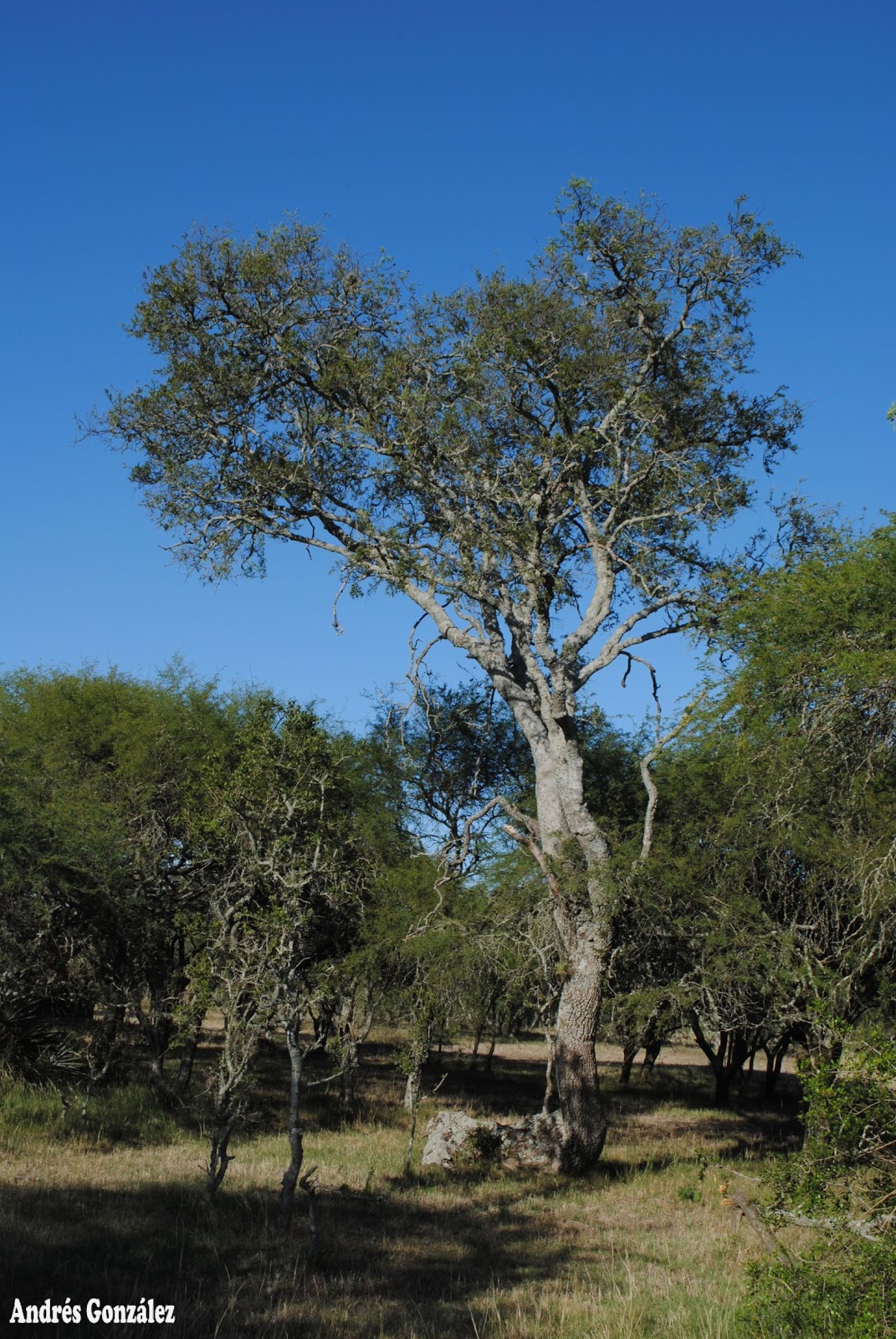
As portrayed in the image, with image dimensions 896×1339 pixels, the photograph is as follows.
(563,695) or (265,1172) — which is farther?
(563,695)

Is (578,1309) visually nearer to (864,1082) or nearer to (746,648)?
(864,1082)

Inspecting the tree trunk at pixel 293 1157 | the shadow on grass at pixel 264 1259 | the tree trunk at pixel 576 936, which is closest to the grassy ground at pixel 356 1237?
the shadow on grass at pixel 264 1259

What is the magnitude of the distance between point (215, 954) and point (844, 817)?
380 inches

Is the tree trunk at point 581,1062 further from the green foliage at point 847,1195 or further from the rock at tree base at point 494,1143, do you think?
the green foliage at point 847,1195

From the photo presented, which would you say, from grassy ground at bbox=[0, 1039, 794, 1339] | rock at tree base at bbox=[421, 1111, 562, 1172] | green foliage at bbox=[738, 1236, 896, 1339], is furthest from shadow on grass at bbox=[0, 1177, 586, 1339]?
rock at tree base at bbox=[421, 1111, 562, 1172]

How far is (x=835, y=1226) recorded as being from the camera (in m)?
6.35

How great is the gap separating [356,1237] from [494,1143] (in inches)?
261

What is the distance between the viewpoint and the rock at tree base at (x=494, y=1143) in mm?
16844

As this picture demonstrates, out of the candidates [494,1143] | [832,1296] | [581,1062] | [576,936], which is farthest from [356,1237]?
[576,936]

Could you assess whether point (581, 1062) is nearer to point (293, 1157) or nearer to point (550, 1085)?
point (550, 1085)

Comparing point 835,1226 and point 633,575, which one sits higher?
point 633,575

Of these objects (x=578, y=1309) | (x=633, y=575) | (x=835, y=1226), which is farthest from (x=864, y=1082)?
(x=633, y=575)

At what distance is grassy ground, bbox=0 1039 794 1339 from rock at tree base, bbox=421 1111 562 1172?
64cm

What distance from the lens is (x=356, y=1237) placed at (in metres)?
11.2
